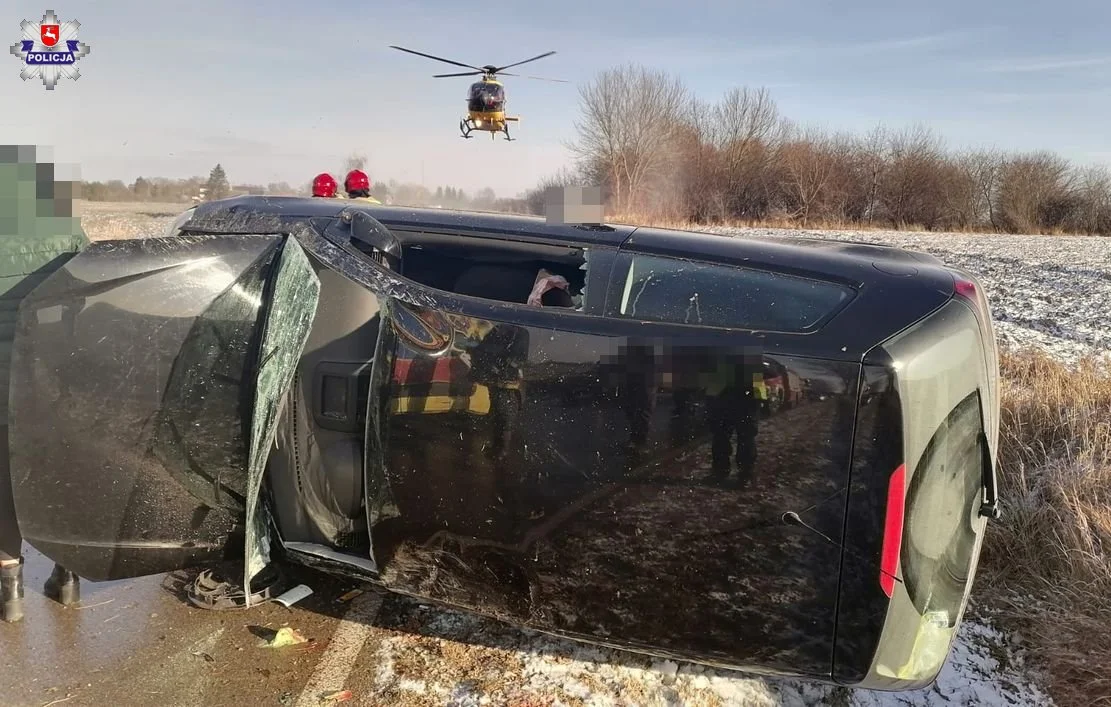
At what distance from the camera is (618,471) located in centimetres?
194

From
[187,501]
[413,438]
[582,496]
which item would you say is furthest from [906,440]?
[187,501]

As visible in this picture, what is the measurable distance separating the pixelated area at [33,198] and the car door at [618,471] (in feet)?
5.13

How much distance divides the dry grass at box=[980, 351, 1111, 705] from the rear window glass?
65.2 inches

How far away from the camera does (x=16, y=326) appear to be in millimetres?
2311

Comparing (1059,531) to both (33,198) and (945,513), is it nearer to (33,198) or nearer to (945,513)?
(945,513)

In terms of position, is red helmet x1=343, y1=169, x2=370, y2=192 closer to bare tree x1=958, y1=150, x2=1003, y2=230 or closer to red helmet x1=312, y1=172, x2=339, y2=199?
red helmet x1=312, y1=172, x2=339, y2=199

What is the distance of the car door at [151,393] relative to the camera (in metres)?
2.33

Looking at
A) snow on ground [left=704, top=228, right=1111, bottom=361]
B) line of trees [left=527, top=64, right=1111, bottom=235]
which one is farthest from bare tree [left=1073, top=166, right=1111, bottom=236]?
snow on ground [left=704, top=228, right=1111, bottom=361]

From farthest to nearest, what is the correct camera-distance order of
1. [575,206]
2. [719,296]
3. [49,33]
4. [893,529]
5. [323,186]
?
[49,33]
[323,186]
[575,206]
[719,296]
[893,529]

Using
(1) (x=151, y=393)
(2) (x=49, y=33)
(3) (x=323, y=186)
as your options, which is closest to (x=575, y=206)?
(1) (x=151, y=393)

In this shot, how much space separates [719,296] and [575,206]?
2.62ft

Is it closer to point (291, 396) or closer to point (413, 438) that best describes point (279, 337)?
point (291, 396)

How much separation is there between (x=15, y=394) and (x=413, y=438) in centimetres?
138

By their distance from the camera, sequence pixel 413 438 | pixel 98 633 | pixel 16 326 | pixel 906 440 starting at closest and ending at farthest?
pixel 906 440 → pixel 413 438 → pixel 16 326 → pixel 98 633
